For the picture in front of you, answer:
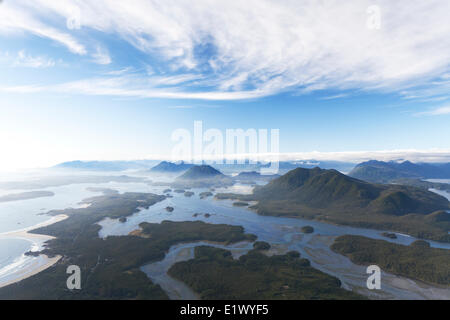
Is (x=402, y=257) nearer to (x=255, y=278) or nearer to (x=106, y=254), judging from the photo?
(x=255, y=278)

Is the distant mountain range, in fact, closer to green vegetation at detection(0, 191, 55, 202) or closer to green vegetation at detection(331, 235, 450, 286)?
green vegetation at detection(331, 235, 450, 286)

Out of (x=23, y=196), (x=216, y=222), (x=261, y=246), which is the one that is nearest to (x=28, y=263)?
(x=261, y=246)

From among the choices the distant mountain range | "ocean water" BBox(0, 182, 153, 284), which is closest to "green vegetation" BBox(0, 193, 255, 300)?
"ocean water" BBox(0, 182, 153, 284)

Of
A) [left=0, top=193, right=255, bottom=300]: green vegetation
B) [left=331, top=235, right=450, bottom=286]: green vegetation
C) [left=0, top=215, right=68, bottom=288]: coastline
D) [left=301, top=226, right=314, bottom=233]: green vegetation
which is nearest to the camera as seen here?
[left=0, top=193, right=255, bottom=300]: green vegetation

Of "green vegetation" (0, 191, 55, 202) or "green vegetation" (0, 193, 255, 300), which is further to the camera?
"green vegetation" (0, 191, 55, 202)

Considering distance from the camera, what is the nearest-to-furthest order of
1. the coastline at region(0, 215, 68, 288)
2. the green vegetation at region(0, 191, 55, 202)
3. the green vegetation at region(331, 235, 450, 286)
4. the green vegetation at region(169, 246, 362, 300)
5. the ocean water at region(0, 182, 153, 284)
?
the green vegetation at region(169, 246, 362, 300), the coastline at region(0, 215, 68, 288), the green vegetation at region(331, 235, 450, 286), the ocean water at region(0, 182, 153, 284), the green vegetation at region(0, 191, 55, 202)

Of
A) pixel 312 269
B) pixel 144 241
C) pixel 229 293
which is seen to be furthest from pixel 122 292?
pixel 312 269

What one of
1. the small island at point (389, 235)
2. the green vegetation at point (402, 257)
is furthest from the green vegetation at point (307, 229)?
the small island at point (389, 235)
